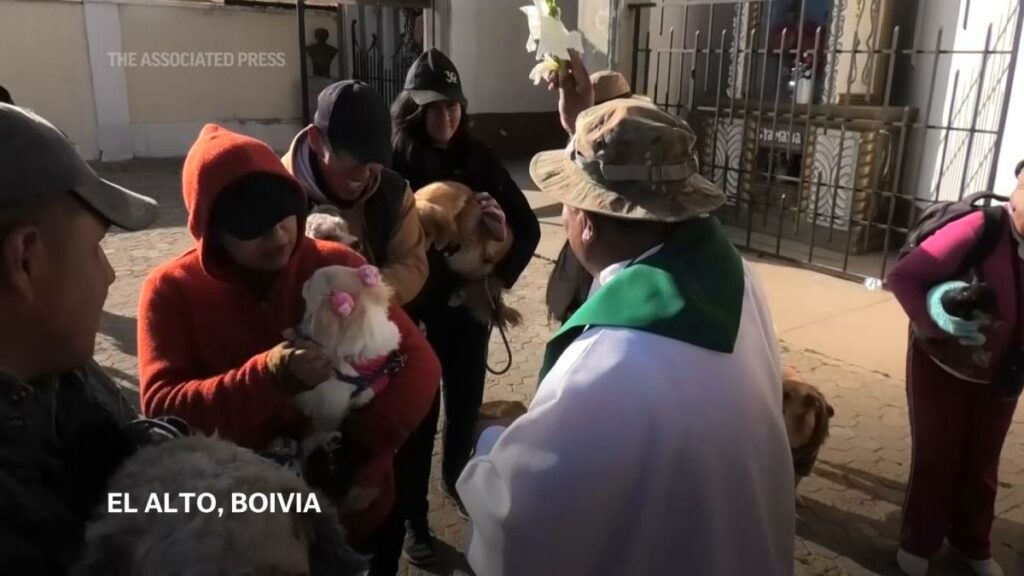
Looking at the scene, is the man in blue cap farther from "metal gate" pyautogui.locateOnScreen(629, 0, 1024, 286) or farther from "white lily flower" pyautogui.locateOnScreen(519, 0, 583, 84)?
"metal gate" pyautogui.locateOnScreen(629, 0, 1024, 286)

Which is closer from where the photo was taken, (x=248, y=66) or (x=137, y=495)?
(x=137, y=495)

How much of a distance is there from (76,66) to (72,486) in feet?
44.9

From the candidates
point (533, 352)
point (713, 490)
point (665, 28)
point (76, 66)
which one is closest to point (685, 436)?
point (713, 490)

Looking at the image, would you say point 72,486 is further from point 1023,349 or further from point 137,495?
point 1023,349

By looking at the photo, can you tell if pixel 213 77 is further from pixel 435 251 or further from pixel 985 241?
pixel 985 241

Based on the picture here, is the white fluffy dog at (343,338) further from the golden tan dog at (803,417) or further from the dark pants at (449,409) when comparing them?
the golden tan dog at (803,417)

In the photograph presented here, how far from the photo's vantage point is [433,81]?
323cm

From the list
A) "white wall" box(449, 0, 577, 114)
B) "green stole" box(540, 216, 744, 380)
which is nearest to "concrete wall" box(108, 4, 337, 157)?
"white wall" box(449, 0, 577, 114)

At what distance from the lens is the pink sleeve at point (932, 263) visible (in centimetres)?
279

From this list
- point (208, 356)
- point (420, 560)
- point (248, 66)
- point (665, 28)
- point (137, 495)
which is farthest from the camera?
point (248, 66)

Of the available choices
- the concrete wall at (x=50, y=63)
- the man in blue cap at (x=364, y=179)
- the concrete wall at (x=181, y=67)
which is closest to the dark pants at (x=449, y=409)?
the man in blue cap at (x=364, y=179)

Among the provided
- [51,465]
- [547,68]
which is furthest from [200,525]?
[547,68]

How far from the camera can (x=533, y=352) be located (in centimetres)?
542

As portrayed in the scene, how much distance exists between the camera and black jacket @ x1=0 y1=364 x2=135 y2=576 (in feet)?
3.64
